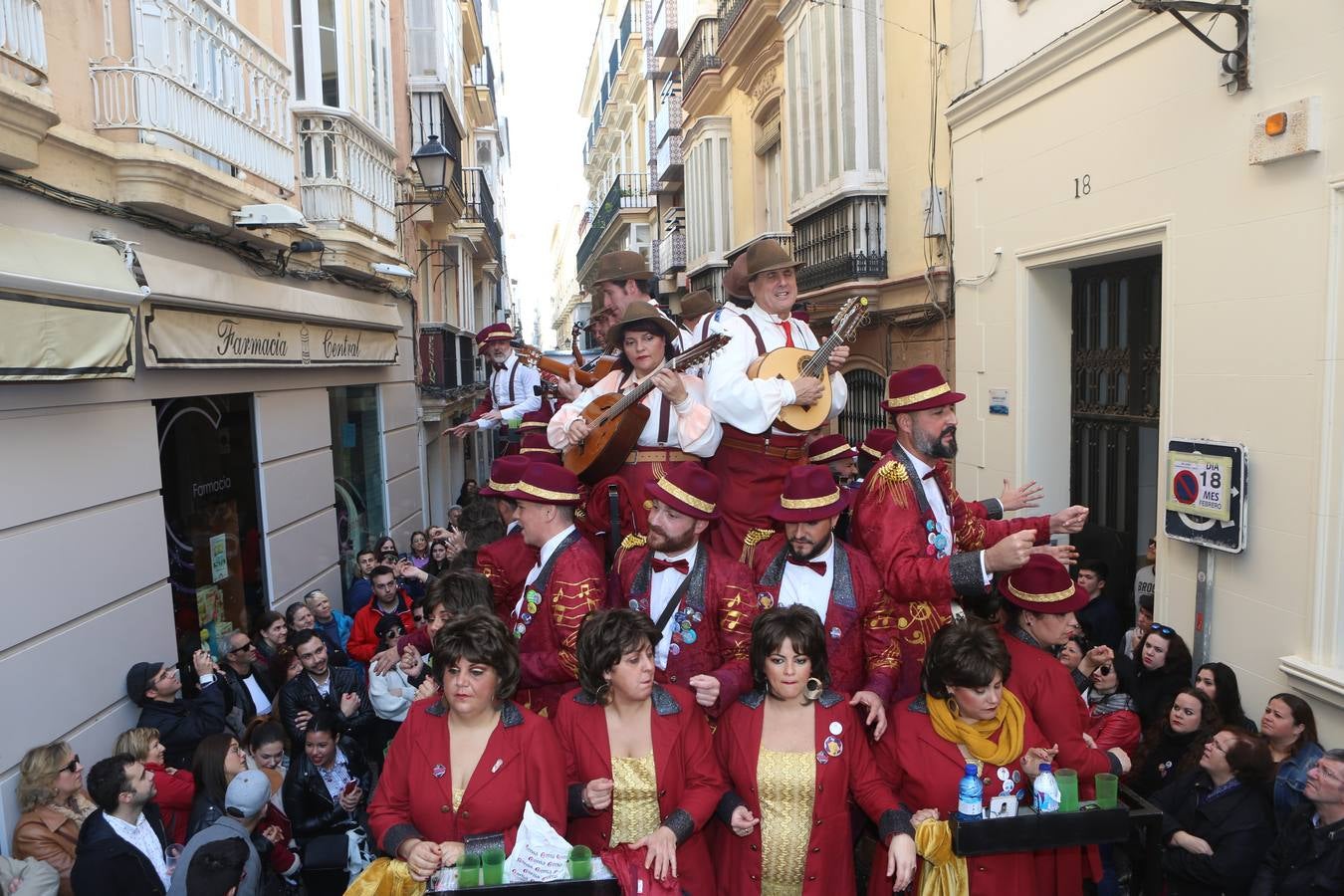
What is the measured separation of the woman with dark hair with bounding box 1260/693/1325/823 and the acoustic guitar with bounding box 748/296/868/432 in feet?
7.84

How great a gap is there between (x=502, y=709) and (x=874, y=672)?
1.42m

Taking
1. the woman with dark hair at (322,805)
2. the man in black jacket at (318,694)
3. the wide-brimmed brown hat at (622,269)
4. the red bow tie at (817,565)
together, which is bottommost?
the woman with dark hair at (322,805)

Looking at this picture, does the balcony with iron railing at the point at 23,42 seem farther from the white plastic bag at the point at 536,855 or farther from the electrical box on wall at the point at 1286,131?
the electrical box on wall at the point at 1286,131

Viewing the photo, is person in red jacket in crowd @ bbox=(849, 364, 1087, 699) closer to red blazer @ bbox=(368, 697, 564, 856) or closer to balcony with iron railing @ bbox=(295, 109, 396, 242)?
red blazer @ bbox=(368, 697, 564, 856)

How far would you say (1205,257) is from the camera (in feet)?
17.8

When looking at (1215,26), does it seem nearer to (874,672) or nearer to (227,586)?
(874,672)

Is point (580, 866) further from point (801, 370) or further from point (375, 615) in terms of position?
point (375, 615)

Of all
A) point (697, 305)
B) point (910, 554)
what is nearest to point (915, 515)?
point (910, 554)

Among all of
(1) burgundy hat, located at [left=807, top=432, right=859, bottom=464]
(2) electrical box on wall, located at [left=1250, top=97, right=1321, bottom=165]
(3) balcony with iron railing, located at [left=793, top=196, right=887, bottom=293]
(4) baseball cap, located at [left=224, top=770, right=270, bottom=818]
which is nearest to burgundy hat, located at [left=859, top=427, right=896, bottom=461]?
(1) burgundy hat, located at [left=807, top=432, right=859, bottom=464]

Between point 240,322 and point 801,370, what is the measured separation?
178 inches

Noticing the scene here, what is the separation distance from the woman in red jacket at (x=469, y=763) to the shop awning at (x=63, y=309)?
2.50 metres

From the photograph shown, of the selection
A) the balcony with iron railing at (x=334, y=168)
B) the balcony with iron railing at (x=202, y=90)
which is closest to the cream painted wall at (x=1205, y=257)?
the balcony with iron railing at (x=202, y=90)

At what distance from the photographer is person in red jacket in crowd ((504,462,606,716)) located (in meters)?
A: 3.83

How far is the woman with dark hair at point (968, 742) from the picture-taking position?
333 cm
